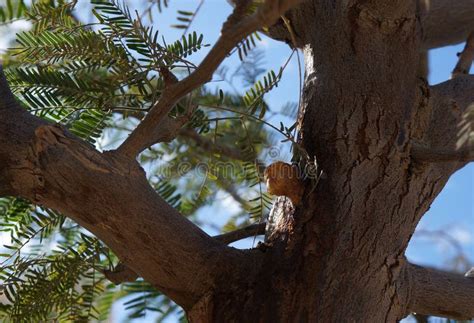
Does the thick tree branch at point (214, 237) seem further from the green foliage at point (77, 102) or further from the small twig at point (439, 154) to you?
the small twig at point (439, 154)

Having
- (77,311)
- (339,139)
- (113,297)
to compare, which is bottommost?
(77,311)

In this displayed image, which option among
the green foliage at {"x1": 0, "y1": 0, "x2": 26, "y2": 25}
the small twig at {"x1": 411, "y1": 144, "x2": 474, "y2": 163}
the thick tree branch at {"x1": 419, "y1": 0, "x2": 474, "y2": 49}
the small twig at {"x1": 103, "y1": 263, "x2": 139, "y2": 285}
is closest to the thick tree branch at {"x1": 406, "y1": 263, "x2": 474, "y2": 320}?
the small twig at {"x1": 411, "y1": 144, "x2": 474, "y2": 163}

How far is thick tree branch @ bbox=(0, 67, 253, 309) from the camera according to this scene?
32.0 inches

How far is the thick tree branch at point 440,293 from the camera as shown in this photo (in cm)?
97

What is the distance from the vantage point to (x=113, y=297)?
4.47ft

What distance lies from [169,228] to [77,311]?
11.7 inches

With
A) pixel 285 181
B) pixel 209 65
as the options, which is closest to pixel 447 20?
pixel 285 181

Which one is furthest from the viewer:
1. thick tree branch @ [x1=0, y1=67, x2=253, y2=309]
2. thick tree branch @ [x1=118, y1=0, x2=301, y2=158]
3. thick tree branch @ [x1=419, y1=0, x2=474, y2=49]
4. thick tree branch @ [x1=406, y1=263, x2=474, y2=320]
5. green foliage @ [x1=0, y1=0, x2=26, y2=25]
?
thick tree branch @ [x1=419, y1=0, x2=474, y2=49]

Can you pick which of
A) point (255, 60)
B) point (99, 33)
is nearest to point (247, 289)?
point (99, 33)

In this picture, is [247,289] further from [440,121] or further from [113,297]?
[113,297]

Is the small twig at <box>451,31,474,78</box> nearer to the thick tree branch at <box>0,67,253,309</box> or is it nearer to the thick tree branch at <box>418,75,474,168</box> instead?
the thick tree branch at <box>418,75,474,168</box>

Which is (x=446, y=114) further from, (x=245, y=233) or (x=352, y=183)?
(x=245, y=233)

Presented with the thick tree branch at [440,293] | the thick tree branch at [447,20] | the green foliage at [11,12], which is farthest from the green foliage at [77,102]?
the thick tree branch at [447,20]

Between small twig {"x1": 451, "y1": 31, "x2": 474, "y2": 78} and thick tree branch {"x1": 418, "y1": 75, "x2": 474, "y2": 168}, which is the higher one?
small twig {"x1": 451, "y1": 31, "x2": 474, "y2": 78}
